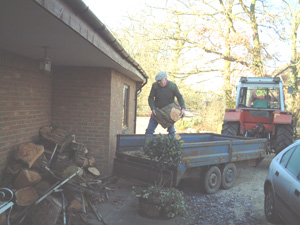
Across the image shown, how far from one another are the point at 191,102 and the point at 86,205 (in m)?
16.5

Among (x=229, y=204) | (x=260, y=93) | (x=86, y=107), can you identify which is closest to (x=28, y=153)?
(x=86, y=107)

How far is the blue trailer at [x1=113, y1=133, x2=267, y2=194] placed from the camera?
505cm

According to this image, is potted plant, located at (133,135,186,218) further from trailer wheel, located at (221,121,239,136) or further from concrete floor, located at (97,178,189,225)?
trailer wheel, located at (221,121,239,136)

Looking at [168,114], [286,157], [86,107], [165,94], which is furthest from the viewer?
[86,107]

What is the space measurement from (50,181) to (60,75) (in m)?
2.78

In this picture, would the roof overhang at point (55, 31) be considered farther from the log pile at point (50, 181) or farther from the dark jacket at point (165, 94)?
the log pile at point (50, 181)

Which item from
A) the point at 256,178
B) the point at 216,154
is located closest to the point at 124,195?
the point at 216,154

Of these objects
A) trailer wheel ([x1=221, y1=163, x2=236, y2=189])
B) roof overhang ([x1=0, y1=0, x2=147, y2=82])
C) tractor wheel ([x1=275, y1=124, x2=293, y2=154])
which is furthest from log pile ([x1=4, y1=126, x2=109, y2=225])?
tractor wheel ([x1=275, y1=124, x2=293, y2=154])

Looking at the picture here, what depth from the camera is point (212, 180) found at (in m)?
5.82

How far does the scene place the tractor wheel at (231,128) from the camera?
848 centimetres

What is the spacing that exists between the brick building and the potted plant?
1667 mm

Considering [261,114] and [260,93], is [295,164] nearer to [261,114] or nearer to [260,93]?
[261,114]

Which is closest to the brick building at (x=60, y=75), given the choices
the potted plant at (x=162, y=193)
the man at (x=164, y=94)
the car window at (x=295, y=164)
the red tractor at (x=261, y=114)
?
the man at (x=164, y=94)

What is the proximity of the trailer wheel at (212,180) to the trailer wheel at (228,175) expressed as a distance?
0.67 feet
